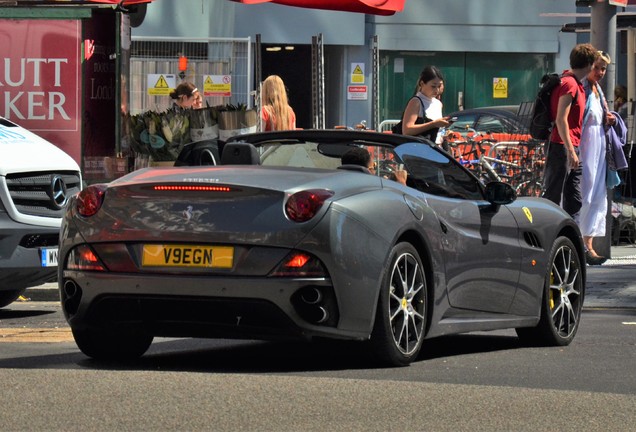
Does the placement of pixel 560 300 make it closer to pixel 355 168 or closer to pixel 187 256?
pixel 355 168

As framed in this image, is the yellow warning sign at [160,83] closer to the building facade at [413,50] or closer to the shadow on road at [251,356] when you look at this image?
the shadow on road at [251,356]

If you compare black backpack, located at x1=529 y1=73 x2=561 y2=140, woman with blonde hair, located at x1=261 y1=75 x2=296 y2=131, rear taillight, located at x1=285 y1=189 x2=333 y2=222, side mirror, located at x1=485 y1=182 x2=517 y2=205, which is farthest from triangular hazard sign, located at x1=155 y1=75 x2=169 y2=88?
rear taillight, located at x1=285 y1=189 x2=333 y2=222

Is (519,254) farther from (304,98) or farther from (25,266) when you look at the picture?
(304,98)

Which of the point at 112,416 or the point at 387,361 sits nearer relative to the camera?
the point at 112,416

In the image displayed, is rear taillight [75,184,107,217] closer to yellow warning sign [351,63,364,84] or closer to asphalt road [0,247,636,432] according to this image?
asphalt road [0,247,636,432]

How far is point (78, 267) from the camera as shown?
815 centimetres

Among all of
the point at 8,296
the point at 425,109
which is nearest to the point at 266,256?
the point at 8,296

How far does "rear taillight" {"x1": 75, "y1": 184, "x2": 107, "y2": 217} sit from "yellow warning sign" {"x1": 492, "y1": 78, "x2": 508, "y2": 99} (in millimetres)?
24230

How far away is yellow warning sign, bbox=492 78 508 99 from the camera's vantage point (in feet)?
105

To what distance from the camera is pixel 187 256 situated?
7855 mm

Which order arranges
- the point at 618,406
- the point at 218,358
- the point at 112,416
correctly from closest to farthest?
the point at 112,416 → the point at 618,406 → the point at 218,358

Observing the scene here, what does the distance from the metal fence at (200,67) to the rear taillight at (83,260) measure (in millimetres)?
9287

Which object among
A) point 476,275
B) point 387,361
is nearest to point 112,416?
point 387,361

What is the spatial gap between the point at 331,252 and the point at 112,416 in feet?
5.49
